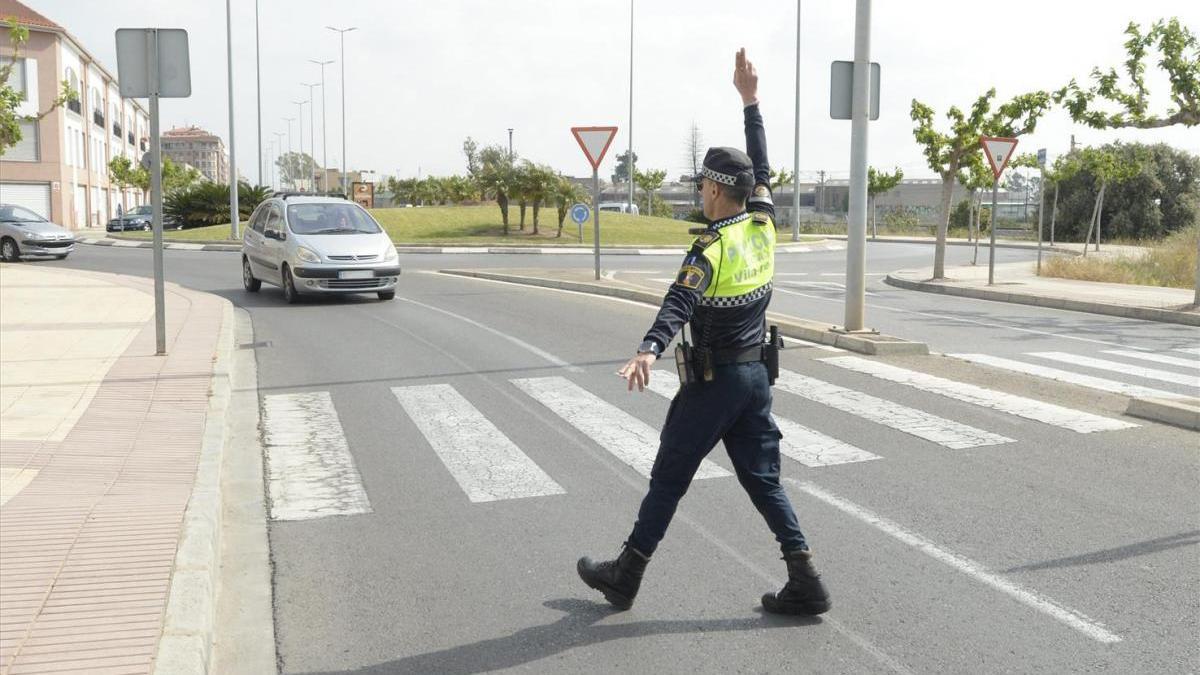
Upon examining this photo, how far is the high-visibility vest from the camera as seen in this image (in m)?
4.21

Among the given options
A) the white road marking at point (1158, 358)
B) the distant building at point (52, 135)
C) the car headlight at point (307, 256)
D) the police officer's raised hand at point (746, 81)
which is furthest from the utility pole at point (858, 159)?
the distant building at point (52, 135)

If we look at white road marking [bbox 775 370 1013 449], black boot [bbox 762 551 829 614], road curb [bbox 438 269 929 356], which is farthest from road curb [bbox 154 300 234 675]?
road curb [bbox 438 269 929 356]

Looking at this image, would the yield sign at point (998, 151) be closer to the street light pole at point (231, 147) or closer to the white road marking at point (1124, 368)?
the white road marking at point (1124, 368)

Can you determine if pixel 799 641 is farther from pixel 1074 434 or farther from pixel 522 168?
pixel 522 168

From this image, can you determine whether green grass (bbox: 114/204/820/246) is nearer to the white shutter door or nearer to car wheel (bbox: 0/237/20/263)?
car wheel (bbox: 0/237/20/263)

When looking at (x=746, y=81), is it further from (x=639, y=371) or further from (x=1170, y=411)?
(x=1170, y=411)

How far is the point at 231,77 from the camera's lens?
38.9 metres

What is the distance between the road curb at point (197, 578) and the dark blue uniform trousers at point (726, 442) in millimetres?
1668

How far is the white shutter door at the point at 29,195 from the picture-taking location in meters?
55.5

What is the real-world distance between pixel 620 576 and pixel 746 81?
2220mm

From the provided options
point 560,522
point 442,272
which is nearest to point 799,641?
point 560,522

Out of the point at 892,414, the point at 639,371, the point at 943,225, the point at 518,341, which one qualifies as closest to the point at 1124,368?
the point at 892,414

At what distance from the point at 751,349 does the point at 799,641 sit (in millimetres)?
1124

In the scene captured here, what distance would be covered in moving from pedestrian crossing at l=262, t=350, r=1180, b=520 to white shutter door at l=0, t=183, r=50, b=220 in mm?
53456
